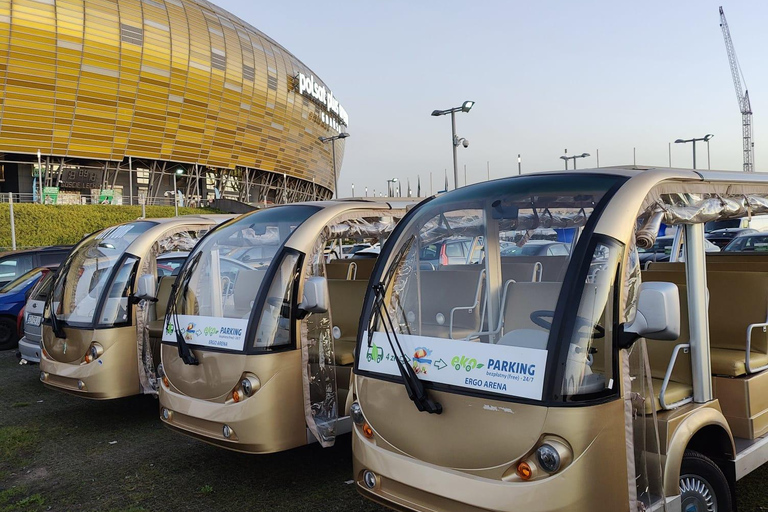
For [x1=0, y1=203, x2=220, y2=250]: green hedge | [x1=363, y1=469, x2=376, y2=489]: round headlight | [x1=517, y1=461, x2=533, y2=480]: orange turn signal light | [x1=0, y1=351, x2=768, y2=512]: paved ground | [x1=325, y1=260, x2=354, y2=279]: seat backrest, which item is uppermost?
[x1=0, y1=203, x2=220, y2=250]: green hedge

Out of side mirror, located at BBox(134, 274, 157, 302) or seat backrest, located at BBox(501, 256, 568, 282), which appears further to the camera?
side mirror, located at BBox(134, 274, 157, 302)

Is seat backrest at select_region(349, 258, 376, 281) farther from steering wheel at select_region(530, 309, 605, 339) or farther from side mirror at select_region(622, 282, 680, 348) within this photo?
side mirror at select_region(622, 282, 680, 348)

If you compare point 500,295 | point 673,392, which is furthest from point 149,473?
point 673,392

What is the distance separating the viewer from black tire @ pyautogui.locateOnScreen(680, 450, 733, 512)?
3.34 meters

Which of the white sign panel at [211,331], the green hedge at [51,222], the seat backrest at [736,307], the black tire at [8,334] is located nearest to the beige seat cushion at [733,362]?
the seat backrest at [736,307]

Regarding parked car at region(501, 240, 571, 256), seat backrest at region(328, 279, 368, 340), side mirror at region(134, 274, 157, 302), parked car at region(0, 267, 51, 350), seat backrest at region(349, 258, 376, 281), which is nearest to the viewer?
parked car at region(501, 240, 571, 256)

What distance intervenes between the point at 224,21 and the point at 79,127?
15.2 m

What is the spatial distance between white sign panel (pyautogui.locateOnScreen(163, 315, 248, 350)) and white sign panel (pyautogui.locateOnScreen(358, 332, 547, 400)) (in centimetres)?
135

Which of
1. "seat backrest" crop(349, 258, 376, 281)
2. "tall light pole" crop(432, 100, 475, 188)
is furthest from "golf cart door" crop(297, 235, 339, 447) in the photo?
"tall light pole" crop(432, 100, 475, 188)

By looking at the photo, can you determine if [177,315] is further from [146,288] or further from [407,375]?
[407,375]

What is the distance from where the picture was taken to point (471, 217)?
3961 millimetres

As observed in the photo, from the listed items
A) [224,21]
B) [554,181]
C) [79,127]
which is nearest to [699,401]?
[554,181]

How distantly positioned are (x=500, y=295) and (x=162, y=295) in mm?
4982

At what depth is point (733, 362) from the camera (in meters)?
3.94
